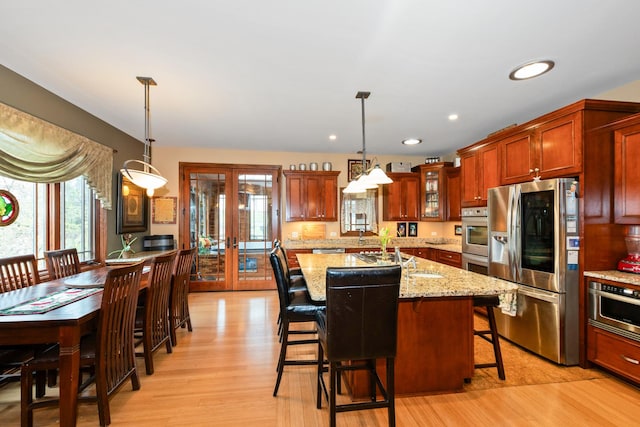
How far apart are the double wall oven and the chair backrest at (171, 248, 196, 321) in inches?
138

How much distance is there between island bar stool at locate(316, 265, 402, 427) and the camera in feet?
5.16

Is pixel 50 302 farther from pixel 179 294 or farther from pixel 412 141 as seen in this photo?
pixel 412 141

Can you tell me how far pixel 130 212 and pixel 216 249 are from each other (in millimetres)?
1520

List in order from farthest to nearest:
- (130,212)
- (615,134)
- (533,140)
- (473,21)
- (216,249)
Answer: (216,249) < (130,212) < (533,140) < (615,134) < (473,21)

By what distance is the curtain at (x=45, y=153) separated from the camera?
2.43m

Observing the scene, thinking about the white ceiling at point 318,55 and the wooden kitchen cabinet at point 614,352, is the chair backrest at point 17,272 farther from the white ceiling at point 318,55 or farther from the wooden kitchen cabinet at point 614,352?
the wooden kitchen cabinet at point 614,352

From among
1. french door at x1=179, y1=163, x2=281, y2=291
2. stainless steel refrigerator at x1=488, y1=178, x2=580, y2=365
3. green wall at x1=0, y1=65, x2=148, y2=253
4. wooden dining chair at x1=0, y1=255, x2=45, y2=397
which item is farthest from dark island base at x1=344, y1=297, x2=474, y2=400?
green wall at x1=0, y1=65, x2=148, y2=253

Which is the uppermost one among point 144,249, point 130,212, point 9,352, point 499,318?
point 130,212

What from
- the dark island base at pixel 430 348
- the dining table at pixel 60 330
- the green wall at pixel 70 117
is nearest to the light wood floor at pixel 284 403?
Result: the dark island base at pixel 430 348

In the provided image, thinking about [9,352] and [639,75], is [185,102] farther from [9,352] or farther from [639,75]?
[639,75]

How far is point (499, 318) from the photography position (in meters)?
3.21

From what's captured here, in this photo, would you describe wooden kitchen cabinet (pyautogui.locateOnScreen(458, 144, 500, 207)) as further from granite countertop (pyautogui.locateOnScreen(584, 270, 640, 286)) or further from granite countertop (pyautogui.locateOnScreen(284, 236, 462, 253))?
granite countertop (pyautogui.locateOnScreen(284, 236, 462, 253))

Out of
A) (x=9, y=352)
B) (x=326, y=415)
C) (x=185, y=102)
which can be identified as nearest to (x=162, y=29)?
(x=185, y=102)

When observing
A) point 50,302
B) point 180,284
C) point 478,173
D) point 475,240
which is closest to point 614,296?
point 475,240
